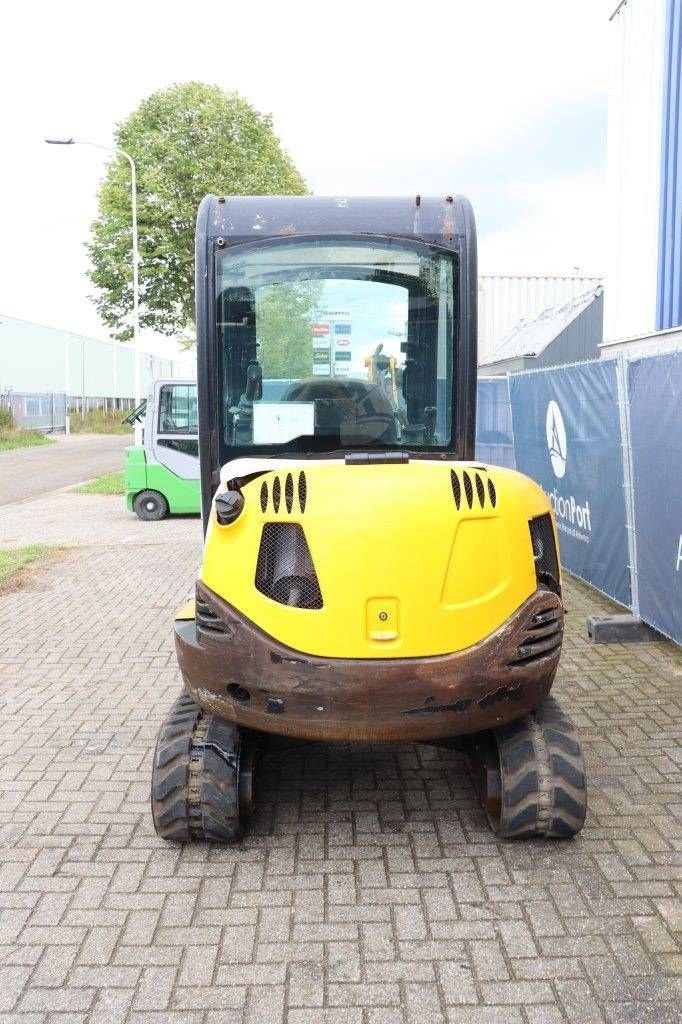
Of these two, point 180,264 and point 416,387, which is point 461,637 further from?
point 180,264

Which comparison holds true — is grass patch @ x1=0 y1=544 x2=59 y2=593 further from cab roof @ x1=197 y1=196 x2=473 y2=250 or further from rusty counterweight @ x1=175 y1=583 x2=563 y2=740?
rusty counterweight @ x1=175 y1=583 x2=563 y2=740

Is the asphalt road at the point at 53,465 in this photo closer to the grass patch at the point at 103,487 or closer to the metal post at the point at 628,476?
the grass patch at the point at 103,487

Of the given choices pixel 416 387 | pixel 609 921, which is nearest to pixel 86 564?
pixel 416 387

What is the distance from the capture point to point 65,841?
12.8 ft

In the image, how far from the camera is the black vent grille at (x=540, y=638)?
348cm

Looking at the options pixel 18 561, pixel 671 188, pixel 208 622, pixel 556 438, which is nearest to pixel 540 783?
pixel 208 622

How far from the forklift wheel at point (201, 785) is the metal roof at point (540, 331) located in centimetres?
1658

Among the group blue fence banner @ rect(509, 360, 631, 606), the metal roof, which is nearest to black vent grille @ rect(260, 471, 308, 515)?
blue fence banner @ rect(509, 360, 631, 606)

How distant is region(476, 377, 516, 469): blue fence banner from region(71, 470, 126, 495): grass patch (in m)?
8.15

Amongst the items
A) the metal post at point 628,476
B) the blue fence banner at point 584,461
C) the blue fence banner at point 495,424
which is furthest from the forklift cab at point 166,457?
the metal post at point 628,476

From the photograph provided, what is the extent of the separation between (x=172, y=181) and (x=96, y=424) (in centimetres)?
2335

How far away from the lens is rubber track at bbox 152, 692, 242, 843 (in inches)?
145

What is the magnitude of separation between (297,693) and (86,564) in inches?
306

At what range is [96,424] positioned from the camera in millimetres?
53000
